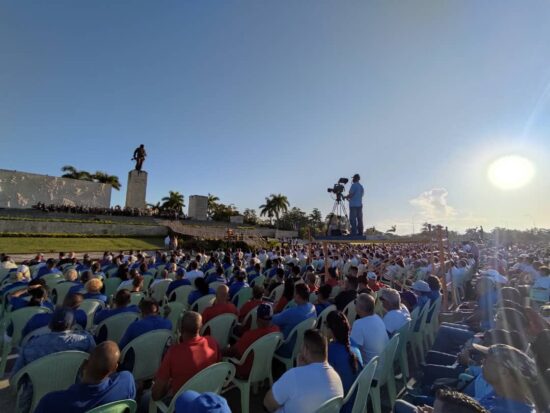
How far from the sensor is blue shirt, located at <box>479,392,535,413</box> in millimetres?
1920

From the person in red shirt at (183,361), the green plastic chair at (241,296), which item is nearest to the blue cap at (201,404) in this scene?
the person in red shirt at (183,361)

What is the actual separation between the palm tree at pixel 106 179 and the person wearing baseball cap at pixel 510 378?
188 ft

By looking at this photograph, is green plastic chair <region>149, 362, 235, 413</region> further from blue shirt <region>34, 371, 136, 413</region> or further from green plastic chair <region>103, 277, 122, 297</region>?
green plastic chair <region>103, 277, 122, 297</region>

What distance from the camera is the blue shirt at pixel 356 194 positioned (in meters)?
23.9

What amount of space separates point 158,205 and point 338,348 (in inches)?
2601

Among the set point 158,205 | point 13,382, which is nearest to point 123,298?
point 13,382

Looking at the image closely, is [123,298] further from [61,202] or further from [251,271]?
[61,202]

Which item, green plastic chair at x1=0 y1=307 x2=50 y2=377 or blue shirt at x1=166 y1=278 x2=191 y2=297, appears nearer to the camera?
green plastic chair at x1=0 y1=307 x2=50 y2=377

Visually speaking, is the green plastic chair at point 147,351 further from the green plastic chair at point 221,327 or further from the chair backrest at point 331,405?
the chair backrest at point 331,405

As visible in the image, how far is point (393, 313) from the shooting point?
13.6ft

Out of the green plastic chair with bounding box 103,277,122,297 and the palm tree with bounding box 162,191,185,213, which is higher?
the palm tree with bounding box 162,191,185,213

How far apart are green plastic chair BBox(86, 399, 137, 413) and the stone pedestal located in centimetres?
3972

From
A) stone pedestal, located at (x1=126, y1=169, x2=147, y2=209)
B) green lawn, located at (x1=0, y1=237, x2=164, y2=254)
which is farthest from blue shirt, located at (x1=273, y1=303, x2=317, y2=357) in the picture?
stone pedestal, located at (x1=126, y1=169, x2=147, y2=209)

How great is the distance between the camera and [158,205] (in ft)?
209
